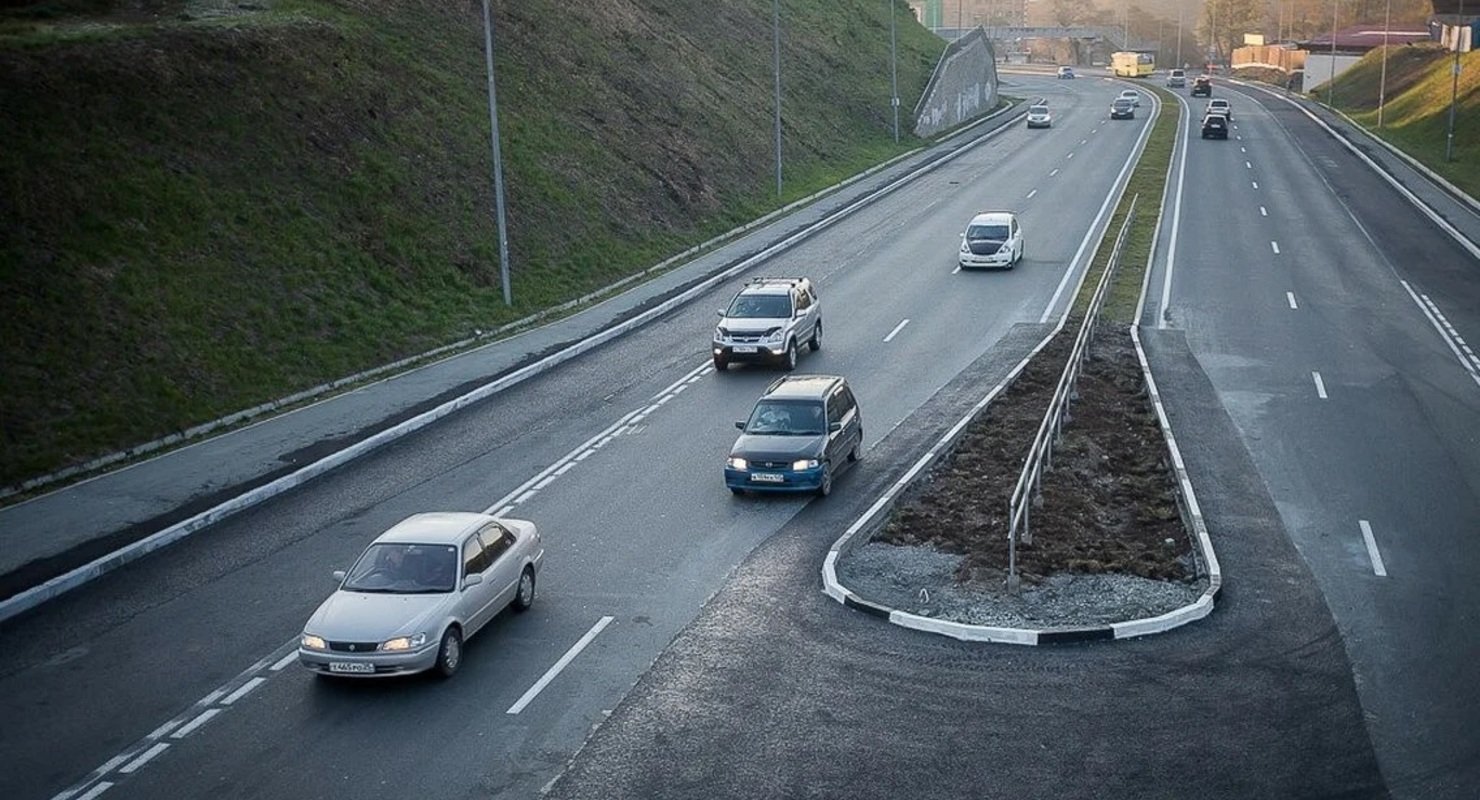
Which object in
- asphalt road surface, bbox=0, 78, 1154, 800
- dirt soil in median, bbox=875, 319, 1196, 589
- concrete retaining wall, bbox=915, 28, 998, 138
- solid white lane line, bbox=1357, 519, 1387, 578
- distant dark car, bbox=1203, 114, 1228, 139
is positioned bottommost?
solid white lane line, bbox=1357, 519, 1387, 578

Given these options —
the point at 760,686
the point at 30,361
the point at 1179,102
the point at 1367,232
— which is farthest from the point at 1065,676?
the point at 1179,102

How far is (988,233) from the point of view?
139 ft

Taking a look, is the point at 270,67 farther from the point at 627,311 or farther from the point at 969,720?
the point at 969,720

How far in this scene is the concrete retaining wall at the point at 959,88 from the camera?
259ft

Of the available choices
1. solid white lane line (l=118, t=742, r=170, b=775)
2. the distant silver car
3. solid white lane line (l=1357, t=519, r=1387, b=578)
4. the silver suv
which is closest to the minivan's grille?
the distant silver car

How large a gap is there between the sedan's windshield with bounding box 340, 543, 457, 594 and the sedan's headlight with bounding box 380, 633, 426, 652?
0.94 meters

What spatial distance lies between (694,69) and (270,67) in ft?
82.1

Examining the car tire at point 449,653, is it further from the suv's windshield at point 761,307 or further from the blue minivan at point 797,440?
the suv's windshield at point 761,307

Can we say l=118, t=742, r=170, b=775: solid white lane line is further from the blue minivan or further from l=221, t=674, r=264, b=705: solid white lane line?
the blue minivan

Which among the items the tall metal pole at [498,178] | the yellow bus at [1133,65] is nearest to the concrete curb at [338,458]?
the tall metal pole at [498,178]

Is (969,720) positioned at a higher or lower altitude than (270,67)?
lower

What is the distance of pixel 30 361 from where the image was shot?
2441cm

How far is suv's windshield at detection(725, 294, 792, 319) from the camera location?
30969 millimetres

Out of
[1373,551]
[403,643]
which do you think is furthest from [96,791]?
[1373,551]
